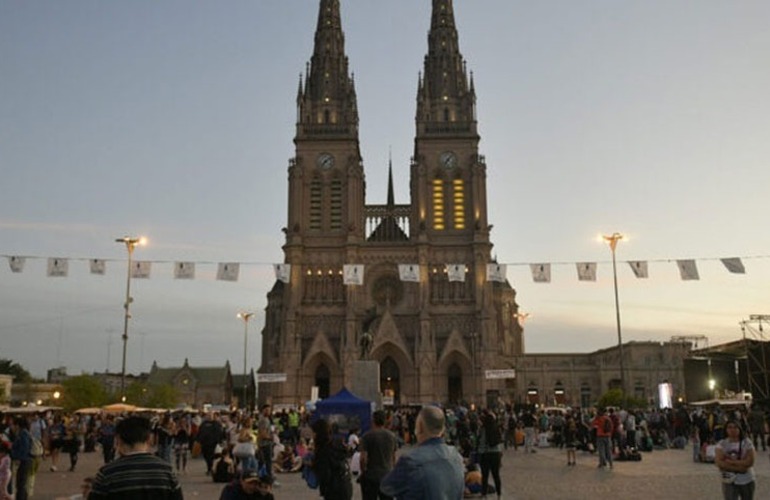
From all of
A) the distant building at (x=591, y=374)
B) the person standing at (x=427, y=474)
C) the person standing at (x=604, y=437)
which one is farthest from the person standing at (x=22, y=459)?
the distant building at (x=591, y=374)

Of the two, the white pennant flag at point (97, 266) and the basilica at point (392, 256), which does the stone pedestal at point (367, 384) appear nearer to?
the white pennant flag at point (97, 266)

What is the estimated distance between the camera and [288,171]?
71625 millimetres

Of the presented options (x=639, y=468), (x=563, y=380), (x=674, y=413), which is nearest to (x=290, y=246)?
(x=563, y=380)

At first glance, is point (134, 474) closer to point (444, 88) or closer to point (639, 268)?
point (639, 268)

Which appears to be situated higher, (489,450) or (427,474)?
(427,474)

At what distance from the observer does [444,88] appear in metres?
74.8

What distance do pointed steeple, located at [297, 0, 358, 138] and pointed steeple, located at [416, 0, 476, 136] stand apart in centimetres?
689

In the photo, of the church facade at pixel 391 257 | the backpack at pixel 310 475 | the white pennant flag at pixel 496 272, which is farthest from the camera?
the church facade at pixel 391 257

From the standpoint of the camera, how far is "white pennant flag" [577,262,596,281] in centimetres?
3612

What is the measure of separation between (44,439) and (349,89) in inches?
2168

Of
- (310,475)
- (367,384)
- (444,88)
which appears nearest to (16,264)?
(367,384)

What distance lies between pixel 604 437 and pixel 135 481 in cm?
1893

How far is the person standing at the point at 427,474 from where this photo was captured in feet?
17.5

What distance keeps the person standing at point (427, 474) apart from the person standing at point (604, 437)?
672 inches
